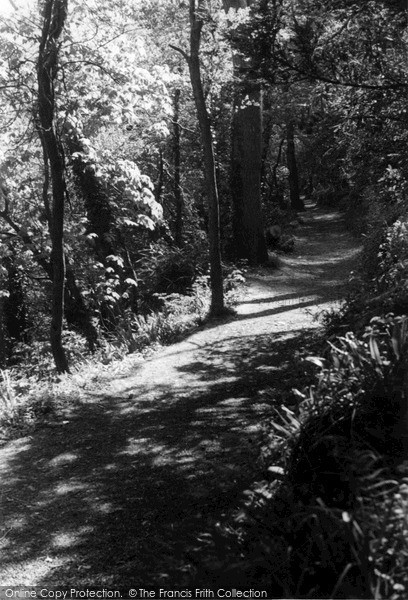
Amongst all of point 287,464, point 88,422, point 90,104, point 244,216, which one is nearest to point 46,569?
point 287,464

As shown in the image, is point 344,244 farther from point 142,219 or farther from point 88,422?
point 88,422

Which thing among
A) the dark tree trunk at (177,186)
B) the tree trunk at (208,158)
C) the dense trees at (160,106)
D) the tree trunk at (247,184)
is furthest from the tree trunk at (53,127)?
the dark tree trunk at (177,186)

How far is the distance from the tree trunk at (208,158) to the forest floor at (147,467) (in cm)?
153

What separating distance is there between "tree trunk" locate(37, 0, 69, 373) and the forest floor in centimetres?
143

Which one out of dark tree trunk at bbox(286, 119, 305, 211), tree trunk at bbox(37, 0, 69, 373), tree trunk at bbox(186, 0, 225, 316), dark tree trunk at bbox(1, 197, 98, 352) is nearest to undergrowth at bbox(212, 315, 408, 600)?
tree trunk at bbox(37, 0, 69, 373)

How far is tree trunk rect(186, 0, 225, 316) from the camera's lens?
10172mm

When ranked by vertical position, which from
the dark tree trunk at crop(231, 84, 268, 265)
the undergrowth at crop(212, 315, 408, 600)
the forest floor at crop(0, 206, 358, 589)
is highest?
the dark tree trunk at crop(231, 84, 268, 265)

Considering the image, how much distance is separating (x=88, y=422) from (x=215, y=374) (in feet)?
6.74

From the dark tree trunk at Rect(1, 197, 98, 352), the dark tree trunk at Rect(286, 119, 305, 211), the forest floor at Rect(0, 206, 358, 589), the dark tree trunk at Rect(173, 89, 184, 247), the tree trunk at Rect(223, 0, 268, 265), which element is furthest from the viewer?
the dark tree trunk at Rect(286, 119, 305, 211)

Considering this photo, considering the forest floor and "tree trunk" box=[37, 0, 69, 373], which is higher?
"tree trunk" box=[37, 0, 69, 373]

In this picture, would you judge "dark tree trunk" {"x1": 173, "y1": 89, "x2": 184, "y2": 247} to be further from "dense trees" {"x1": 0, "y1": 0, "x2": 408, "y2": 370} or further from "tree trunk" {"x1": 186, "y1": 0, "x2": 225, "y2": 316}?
"tree trunk" {"x1": 186, "y1": 0, "x2": 225, "y2": 316}

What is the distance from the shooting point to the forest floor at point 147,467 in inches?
164

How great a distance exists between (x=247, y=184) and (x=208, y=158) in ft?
17.6

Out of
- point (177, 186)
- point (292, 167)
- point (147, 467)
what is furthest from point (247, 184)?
point (292, 167)
